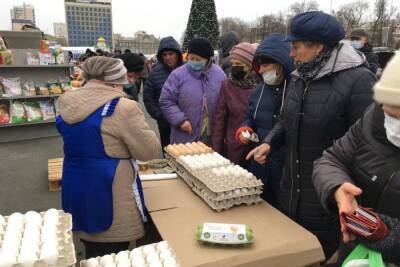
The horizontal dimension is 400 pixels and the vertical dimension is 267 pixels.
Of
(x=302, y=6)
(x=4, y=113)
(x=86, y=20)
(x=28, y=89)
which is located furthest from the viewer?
(x=86, y=20)

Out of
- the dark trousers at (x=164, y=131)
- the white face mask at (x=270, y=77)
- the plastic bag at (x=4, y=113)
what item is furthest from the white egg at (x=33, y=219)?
the plastic bag at (x=4, y=113)

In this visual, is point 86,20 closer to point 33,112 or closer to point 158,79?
point 33,112

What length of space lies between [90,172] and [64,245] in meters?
0.81

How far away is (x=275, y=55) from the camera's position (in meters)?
2.47

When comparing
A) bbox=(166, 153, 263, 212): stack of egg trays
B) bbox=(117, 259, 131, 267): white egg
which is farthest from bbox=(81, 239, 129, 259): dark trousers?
bbox=(117, 259, 131, 267): white egg

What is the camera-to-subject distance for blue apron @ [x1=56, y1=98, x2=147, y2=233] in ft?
6.64

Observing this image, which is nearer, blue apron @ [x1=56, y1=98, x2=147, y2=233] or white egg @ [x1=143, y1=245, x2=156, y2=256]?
white egg @ [x1=143, y1=245, x2=156, y2=256]

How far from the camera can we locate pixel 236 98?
3125 mm

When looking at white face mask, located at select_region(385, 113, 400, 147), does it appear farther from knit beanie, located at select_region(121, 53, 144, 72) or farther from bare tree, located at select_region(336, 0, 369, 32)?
bare tree, located at select_region(336, 0, 369, 32)

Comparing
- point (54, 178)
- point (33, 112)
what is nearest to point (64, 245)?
point (54, 178)

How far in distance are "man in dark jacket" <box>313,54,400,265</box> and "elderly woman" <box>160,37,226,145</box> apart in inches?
83.8

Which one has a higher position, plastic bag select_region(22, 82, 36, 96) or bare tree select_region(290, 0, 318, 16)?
bare tree select_region(290, 0, 318, 16)

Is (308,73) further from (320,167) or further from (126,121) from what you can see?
(126,121)

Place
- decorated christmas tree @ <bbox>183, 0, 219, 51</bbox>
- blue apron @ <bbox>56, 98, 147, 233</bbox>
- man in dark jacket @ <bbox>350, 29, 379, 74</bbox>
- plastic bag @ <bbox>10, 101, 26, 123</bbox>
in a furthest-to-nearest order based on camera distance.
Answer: decorated christmas tree @ <bbox>183, 0, 219, 51</bbox> < plastic bag @ <bbox>10, 101, 26, 123</bbox> < man in dark jacket @ <bbox>350, 29, 379, 74</bbox> < blue apron @ <bbox>56, 98, 147, 233</bbox>
